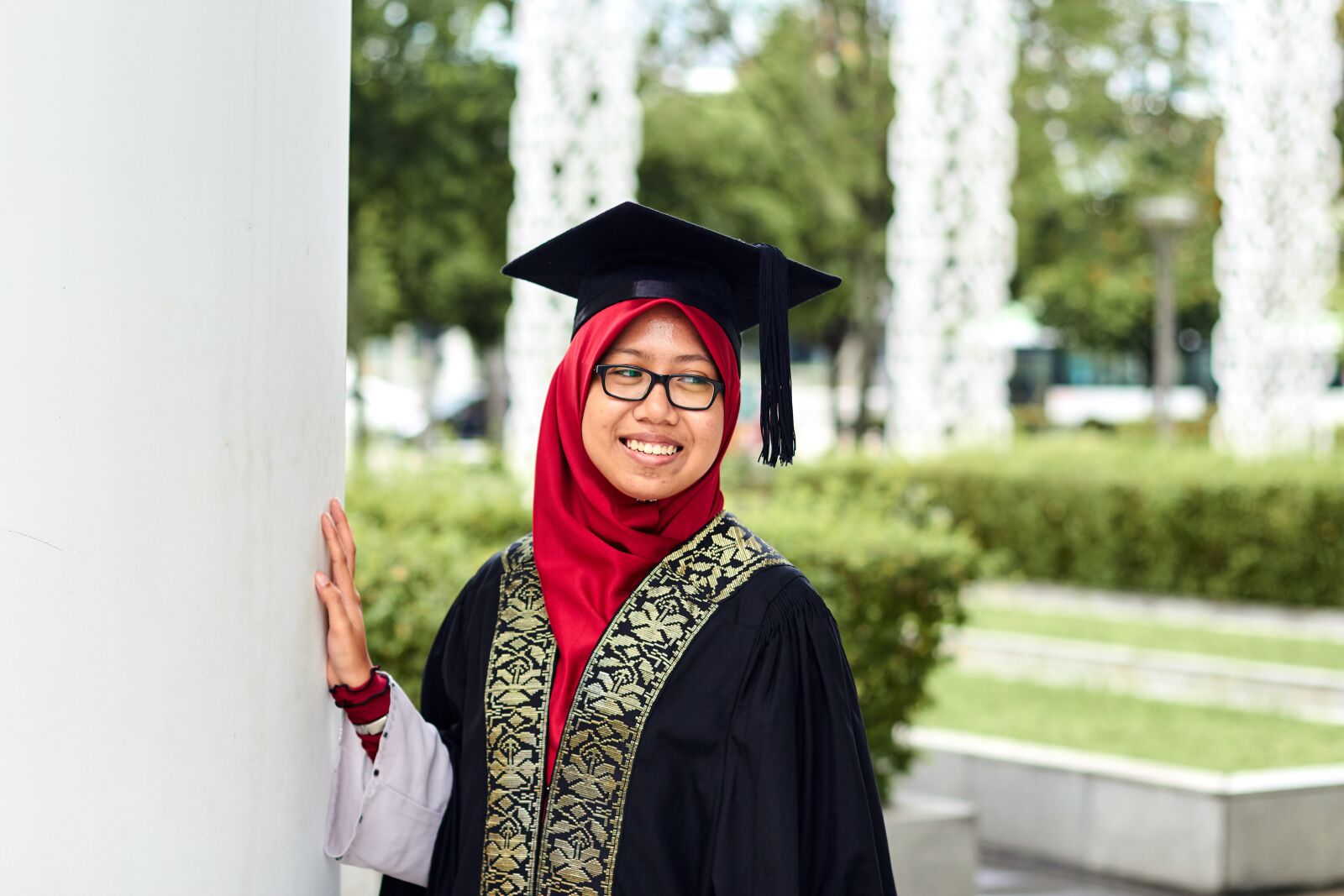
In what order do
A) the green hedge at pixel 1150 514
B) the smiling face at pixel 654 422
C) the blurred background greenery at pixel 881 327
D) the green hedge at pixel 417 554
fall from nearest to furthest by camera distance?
the smiling face at pixel 654 422
the green hedge at pixel 417 554
the blurred background greenery at pixel 881 327
the green hedge at pixel 1150 514

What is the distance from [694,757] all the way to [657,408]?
47 cm

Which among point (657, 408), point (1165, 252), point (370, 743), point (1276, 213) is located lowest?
point (370, 743)

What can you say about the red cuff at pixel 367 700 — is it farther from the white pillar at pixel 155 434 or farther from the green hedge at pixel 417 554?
the green hedge at pixel 417 554

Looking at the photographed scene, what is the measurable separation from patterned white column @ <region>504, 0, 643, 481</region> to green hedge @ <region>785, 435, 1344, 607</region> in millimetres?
2338

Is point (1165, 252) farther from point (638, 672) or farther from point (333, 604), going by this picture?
point (333, 604)

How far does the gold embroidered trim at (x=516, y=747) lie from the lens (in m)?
2.26

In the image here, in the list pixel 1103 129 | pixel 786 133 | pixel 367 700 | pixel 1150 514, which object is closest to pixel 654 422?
pixel 367 700

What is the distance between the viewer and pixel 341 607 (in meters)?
2.21

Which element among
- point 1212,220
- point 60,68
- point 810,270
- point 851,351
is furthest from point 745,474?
point 851,351

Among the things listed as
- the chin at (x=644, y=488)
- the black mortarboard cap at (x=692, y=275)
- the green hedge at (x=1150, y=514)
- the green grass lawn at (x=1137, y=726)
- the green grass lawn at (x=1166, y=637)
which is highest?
the black mortarboard cap at (x=692, y=275)

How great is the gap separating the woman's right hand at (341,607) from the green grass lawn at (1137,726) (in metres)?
4.41

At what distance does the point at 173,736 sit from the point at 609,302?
0.87 m

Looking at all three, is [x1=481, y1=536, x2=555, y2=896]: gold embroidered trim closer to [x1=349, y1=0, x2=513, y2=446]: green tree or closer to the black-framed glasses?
the black-framed glasses

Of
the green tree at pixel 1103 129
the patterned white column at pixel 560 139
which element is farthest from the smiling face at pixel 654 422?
the green tree at pixel 1103 129
